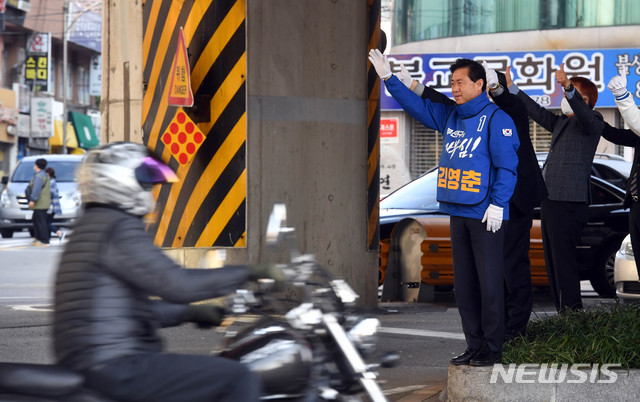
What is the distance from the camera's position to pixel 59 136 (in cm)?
5484

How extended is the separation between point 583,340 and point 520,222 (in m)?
1.10

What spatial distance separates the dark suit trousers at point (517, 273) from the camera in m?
7.30

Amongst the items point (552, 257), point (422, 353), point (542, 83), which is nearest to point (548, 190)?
point (552, 257)

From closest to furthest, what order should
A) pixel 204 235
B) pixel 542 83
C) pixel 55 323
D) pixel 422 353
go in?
pixel 55 323
pixel 422 353
pixel 204 235
pixel 542 83

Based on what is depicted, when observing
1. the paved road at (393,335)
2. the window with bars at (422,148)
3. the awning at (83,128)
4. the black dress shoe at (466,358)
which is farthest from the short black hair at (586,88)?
the awning at (83,128)

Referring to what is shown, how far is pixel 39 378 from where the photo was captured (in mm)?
3105

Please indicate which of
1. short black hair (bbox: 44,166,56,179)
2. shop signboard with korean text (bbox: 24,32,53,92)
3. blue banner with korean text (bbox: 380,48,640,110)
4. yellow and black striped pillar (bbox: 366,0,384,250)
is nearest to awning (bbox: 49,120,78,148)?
shop signboard with korean text (bbox: 24,32,53,92)

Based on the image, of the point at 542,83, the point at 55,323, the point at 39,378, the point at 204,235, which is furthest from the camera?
the point at 542,83

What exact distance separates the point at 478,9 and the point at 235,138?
76.5ft

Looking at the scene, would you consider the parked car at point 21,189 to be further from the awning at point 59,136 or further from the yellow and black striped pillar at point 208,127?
the awning at point 59,136

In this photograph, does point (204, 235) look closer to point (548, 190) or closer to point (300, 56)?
point (300, 56)

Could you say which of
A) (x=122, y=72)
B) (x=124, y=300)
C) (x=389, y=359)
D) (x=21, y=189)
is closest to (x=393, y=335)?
(x=122, y=72)

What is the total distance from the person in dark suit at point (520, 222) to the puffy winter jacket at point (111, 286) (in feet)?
12.6

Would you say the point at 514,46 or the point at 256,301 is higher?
the point at 514,46
